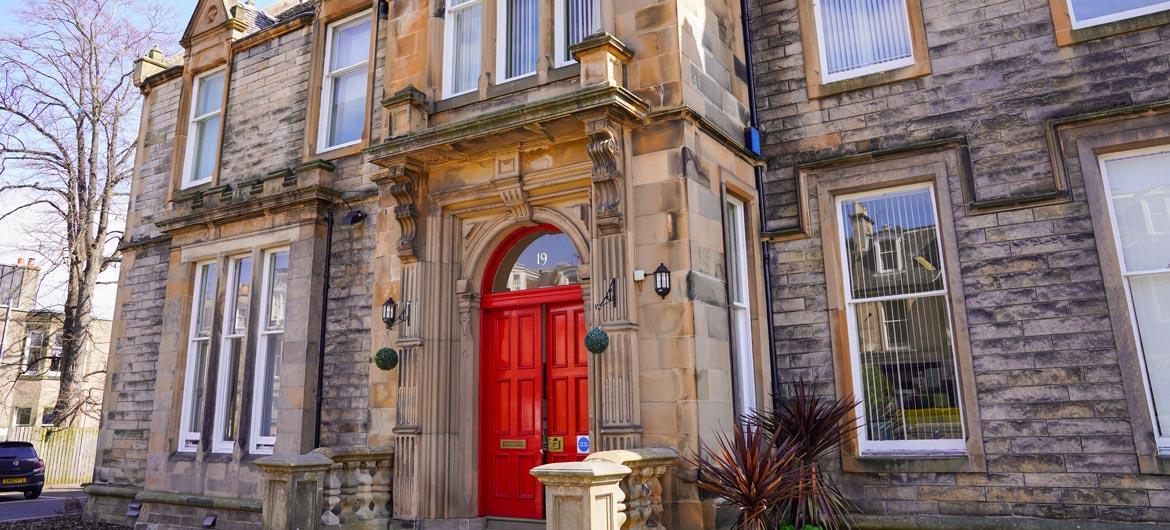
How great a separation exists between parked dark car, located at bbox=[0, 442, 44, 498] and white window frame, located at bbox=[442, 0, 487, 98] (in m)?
17.7

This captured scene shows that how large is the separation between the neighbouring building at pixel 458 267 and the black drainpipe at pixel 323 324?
1.3 inches

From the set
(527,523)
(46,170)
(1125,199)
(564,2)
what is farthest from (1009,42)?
(46,170)

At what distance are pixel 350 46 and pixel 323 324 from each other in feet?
14.8

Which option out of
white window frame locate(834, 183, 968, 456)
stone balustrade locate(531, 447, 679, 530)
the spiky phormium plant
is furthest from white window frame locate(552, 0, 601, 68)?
stone balustrade locate(531, 447, 679, 530)

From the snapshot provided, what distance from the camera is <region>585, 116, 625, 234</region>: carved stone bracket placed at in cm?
726

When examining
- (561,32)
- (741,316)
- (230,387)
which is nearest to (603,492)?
(741,316)

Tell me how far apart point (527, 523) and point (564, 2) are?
586 centimetres

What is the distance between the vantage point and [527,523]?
310 inches

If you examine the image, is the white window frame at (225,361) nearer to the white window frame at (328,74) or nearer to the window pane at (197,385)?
the window pane at (197,385)

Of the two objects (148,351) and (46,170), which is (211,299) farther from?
(46,170)

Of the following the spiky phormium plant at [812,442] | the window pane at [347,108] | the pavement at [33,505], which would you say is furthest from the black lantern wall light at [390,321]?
the pavement at [33,505]

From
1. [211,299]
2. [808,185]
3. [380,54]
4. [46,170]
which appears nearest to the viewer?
[808,185]

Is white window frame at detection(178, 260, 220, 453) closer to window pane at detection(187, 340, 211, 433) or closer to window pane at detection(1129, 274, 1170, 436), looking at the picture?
window pane at detection(187, 340, 211, 433)

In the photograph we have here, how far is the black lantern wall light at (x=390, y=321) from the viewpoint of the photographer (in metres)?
8.55
